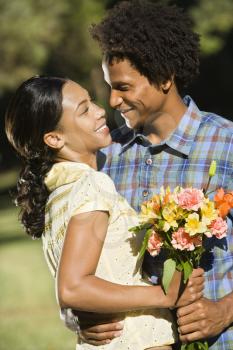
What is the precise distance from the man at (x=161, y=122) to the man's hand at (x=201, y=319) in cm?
5

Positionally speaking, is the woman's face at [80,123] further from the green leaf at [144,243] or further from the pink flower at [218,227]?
the pink flower at [218,227]

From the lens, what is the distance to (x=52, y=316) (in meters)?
11.3

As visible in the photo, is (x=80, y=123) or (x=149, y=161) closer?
(x=80, y=123)

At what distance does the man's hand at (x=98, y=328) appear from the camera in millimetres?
3723

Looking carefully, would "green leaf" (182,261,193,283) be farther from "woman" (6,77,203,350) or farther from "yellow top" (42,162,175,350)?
"yellow top" (42,162,175,350)

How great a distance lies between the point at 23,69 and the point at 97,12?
6.26m

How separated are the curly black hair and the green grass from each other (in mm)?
5475

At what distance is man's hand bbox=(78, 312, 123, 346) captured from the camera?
3723mm

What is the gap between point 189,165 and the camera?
4043 mm

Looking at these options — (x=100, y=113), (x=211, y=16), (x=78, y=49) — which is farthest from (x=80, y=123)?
(x=78, y=49)

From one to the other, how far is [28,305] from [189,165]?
8434 millimetres

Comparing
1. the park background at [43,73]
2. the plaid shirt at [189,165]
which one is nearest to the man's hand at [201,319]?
the plaid shirt at [189,165]

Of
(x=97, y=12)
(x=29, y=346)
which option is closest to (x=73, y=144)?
(x=29, y=346)

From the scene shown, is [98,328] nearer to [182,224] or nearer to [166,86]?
[182,224]
